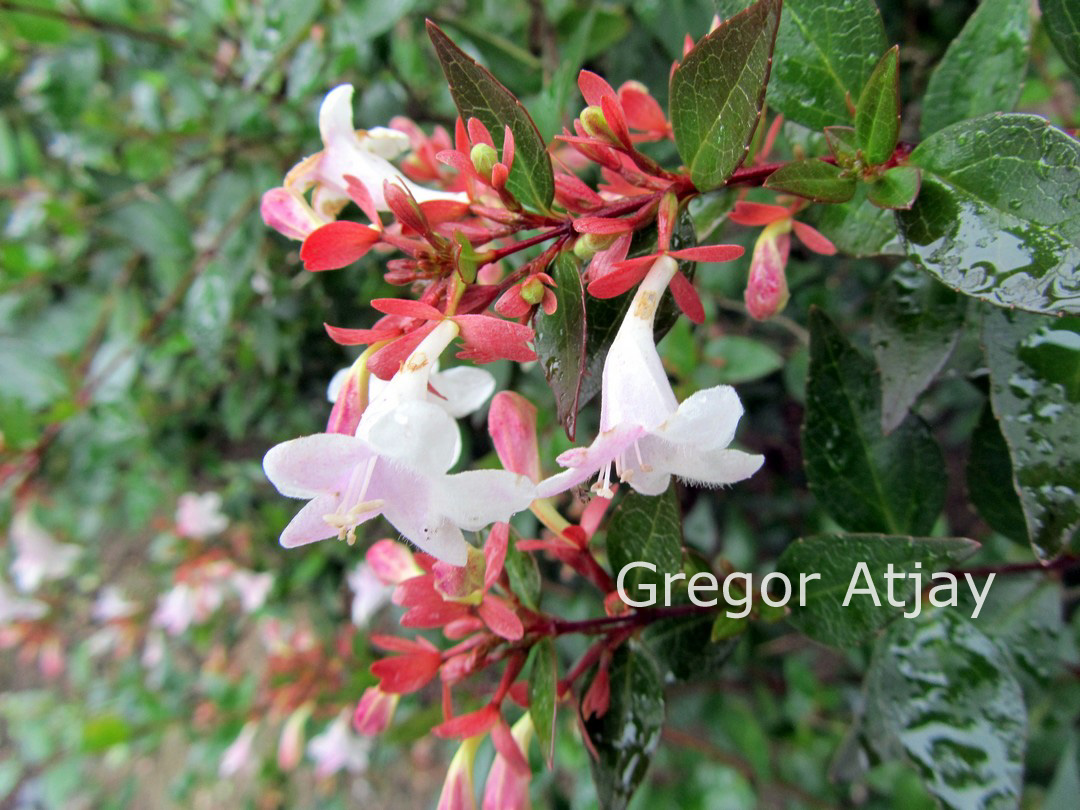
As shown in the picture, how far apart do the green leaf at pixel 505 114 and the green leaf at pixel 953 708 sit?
2.19 ft

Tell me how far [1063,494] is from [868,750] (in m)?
0.55

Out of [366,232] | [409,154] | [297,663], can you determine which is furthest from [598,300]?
[297,663]

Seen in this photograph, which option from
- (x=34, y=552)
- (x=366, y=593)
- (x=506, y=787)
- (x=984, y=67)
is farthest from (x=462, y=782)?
(x=34, y=552)

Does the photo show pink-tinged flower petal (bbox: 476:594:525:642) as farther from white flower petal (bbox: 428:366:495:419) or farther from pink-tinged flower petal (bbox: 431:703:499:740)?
white flower petal (bbox: 428:366:495:419)

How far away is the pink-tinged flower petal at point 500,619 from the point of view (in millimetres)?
662

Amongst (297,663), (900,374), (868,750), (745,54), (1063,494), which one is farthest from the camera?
(297,663)

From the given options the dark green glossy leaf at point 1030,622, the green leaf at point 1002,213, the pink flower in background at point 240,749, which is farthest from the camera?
the pink flower in background at point 240,749

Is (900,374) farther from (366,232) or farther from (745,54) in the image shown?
(366,232)

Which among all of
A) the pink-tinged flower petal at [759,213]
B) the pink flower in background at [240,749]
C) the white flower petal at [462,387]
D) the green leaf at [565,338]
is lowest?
the pink flower in background at [240,749]

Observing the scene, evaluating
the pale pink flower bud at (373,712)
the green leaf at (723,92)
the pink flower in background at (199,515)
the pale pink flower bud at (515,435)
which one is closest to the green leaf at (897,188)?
the green leaf at (723,92)

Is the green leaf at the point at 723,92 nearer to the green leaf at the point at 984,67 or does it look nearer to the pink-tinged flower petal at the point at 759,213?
the pink-tinged flower petal at the point at 759,213

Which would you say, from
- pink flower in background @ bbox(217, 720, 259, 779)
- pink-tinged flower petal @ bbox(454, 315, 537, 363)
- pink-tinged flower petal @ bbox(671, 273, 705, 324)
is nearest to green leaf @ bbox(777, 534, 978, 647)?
pink-tinged flower petal @ bbox(671, 273, 705, 324)

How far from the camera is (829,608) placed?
2.38 ft

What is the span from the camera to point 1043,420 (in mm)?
622
